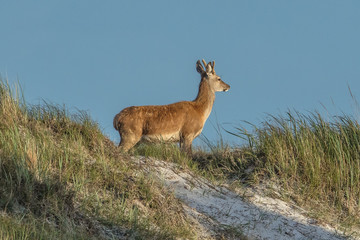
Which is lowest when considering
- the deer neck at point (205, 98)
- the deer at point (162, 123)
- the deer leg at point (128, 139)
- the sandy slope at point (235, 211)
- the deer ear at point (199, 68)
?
the sandy slope at point (235, 211)

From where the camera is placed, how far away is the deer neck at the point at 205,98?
43.9ft

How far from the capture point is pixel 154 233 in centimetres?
678

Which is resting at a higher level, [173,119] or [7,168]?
[173,119]

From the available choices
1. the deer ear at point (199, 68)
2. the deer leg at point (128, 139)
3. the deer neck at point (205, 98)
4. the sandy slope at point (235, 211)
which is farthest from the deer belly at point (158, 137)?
the deer ear at point (199, 68)

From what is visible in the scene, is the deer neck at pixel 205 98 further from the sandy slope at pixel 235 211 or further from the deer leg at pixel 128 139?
the sandy slope at pixel 235 211

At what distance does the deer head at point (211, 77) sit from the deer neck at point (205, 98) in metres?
0.10

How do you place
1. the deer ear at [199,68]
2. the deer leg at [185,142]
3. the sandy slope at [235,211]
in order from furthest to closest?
the deer ear at [199,68] → the deer leg at [185,142] → the sandy slope at [235,211]

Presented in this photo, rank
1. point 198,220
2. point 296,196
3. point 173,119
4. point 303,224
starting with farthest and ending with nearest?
point 173,119, point 296,196, point 303,224, point 198,220

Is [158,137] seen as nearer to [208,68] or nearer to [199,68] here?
[208,68]

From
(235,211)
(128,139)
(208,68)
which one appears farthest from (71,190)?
(208,68)

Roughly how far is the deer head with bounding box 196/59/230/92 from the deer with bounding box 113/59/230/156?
37.7 inches

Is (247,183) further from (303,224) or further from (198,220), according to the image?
(198,220)

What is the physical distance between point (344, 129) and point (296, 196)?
2246 millimetres

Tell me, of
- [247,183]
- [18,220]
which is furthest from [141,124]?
[18,220]
